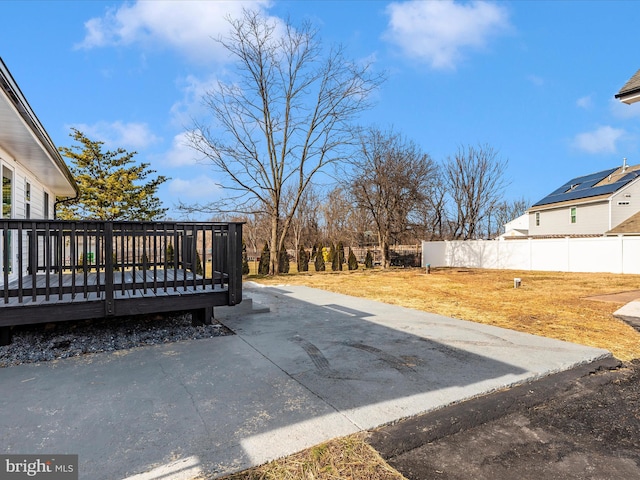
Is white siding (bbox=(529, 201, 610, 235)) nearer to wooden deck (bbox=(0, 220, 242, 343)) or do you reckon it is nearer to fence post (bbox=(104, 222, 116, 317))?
wooden deck (bbox=(0, 220, 242, 343))

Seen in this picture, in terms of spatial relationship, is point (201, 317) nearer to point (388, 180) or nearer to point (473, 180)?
point (388, 180)

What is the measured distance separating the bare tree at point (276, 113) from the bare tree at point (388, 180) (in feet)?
9.23

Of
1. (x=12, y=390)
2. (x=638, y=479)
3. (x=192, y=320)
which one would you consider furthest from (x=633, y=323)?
(x=12, y=390)

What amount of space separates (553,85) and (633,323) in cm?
1209

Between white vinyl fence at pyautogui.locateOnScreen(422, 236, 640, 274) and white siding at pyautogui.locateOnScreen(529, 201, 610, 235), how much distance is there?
200 inches

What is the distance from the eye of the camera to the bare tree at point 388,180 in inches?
761

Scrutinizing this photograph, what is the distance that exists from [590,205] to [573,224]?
61.1 inches

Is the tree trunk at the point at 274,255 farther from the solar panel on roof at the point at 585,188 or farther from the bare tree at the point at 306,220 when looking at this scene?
the solar panel on roof at the point at 585,188

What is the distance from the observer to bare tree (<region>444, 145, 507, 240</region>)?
84.5 ft

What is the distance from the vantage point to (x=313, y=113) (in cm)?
1717

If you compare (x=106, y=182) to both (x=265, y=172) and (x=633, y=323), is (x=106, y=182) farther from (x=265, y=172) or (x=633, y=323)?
(x=633, y=323)

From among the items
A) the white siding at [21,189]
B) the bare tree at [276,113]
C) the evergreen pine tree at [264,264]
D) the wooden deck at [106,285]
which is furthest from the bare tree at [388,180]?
the wooden deck at [106,285]

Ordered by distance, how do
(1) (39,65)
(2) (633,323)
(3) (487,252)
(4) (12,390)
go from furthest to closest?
(3) (487,252) < (1) (39,65) < (2) (633,323) < (4) (12,390)

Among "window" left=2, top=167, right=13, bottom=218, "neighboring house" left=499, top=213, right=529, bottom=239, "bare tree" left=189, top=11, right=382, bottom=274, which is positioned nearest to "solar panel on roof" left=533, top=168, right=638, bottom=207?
"neighboring house" left=499, top=213, right=529, bottom=239
